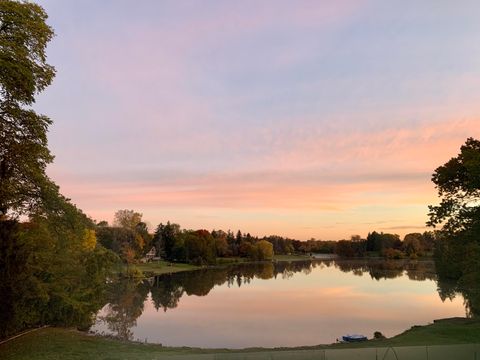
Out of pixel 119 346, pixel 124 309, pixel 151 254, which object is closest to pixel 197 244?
pixel 151 254

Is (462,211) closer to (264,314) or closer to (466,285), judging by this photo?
(466,285)

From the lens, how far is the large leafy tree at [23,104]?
464 inches

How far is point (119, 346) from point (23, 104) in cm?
1002

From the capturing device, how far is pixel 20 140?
13352 millimetres

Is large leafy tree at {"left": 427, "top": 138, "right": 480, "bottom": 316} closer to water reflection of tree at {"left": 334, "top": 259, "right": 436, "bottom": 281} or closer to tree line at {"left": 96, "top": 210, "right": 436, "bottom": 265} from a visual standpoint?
tree line at {"left": 96, "top": 210, "right": 436, "bottom": 265}

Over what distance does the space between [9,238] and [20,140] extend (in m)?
4.11

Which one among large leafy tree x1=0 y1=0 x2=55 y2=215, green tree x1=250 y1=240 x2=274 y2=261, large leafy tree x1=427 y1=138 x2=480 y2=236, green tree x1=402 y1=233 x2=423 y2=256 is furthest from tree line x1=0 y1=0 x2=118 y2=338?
green tree x1=402 y1=233 x2=423 y2=256

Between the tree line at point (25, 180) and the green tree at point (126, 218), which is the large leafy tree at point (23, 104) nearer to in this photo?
the tree line at point (25, 180)

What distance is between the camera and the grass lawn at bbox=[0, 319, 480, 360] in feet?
48.8

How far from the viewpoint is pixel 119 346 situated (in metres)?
17.2

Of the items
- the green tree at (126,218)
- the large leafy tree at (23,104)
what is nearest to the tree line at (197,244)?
the green tree at (126,218)

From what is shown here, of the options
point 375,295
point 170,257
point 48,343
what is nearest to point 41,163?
point 48,343

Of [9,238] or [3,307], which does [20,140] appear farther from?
[3,307]

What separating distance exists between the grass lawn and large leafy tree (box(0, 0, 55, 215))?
535 centimetres
